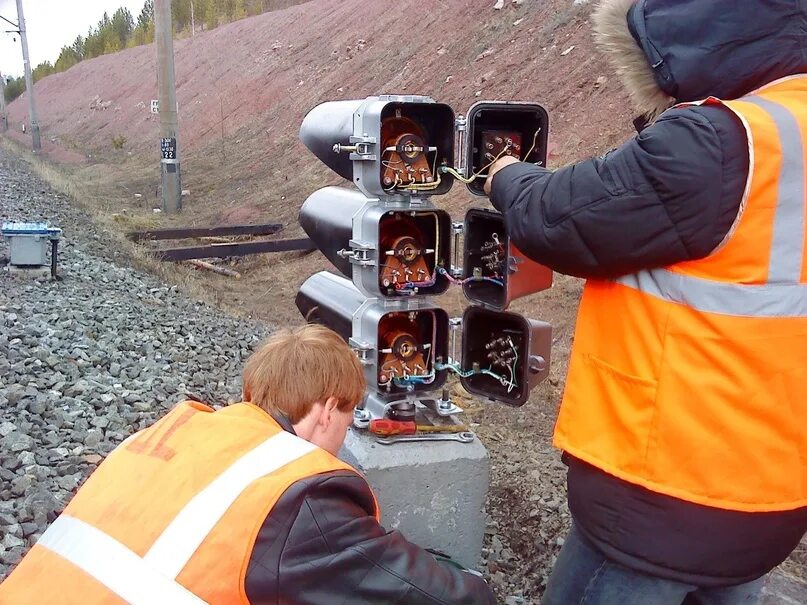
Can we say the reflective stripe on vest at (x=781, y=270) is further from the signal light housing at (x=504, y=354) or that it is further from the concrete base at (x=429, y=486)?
the concrete base at (x=429, y=486)

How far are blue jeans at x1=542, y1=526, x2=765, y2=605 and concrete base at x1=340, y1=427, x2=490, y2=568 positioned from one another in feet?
3.08

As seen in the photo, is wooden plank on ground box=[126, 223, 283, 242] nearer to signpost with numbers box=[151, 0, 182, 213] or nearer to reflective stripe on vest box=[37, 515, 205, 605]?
signpost with numbers box=[151, 0, 182, 213]

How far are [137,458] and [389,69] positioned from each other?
20.7 meters

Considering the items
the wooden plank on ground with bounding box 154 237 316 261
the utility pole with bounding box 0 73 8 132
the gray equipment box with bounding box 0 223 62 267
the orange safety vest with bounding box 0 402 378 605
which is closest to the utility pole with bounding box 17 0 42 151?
the utility pole with bounding box 0 73 8 132

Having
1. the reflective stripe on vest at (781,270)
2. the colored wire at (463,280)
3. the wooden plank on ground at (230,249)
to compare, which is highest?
the reflective stripe on vest at (781,270)

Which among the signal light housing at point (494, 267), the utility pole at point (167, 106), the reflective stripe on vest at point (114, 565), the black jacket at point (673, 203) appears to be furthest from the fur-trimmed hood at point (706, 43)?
the utility pole at point (167, 106)

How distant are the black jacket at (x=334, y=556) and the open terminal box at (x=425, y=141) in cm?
141

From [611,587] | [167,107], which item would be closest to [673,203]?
[611,587]

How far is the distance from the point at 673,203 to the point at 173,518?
3.99 feet

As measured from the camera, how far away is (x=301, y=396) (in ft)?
6.49

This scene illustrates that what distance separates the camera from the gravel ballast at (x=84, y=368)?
4039 mm

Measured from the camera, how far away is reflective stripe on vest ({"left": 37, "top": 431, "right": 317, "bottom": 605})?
1.49 meters

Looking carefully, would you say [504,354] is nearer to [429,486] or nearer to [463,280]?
[463,280]

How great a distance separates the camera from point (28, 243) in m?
8.57
